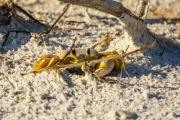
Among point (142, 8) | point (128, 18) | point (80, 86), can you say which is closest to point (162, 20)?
point (142, 8)

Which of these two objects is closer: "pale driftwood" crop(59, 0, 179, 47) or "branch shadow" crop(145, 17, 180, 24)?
"pale driftwood" crop(59, 0, 179, 47)

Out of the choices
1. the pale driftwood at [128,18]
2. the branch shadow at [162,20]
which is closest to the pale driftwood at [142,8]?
Result: the pale driftwood at [128,18]

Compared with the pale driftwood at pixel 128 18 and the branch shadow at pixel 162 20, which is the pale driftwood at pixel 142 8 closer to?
the pale driftwood at pixel 128 18

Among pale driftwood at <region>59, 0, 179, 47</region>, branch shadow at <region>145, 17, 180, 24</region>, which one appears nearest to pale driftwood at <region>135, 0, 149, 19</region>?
pale driftwood at <region>59, 0, 179, 47</region>

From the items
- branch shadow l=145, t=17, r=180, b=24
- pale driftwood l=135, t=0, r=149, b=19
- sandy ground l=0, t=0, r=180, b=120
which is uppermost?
pale driftwood l=135, t=0, r=149, b=19

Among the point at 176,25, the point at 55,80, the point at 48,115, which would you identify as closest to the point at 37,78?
the point at 55,80

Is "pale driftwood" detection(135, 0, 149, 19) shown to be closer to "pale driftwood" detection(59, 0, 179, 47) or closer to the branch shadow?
"pale driftwood" detection(59, 0, 179, 47)
